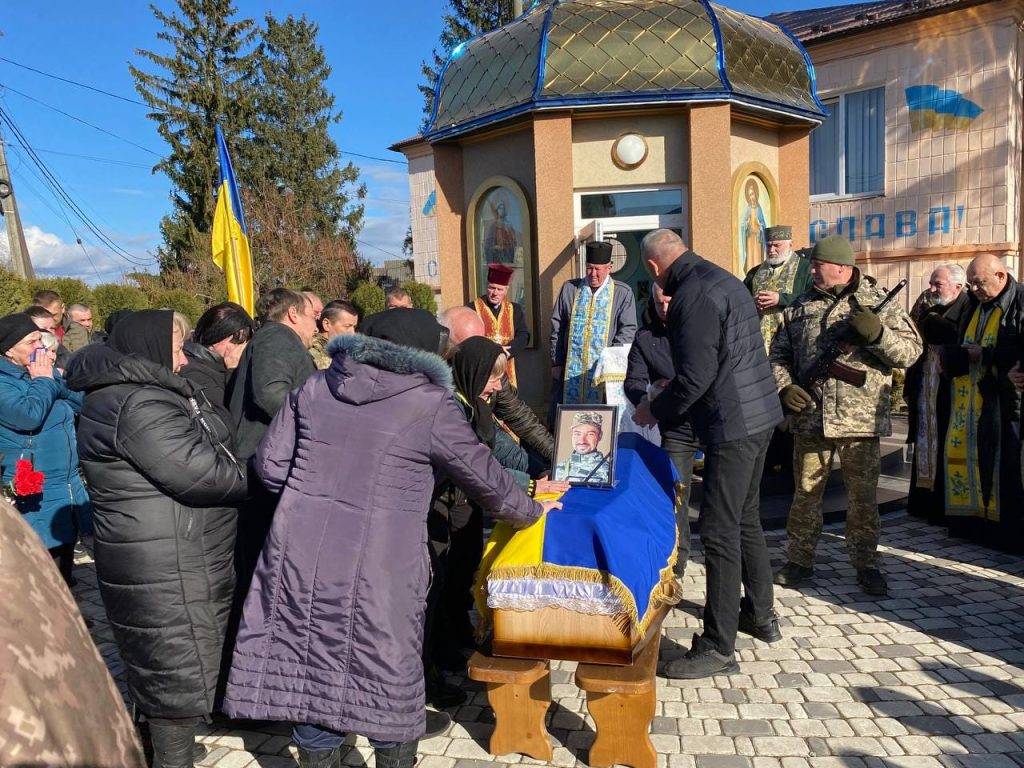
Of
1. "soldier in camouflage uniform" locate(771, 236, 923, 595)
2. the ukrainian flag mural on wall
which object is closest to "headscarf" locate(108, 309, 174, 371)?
"soldier in camouflage uniform" locate(771, 236, 923, 595)

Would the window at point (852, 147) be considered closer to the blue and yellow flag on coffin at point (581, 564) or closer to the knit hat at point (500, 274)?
the knit hat at point (500, 274)

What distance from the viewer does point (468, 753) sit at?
10.9 feet

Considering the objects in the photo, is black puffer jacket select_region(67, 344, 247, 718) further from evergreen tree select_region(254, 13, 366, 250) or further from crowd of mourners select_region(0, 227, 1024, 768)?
evergreen tree select_region(254, 13, 366, 250)

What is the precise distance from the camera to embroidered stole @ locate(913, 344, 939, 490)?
6.13m

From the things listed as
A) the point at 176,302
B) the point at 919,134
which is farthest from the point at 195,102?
the point at 919,134

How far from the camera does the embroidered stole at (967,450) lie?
18.7 feet

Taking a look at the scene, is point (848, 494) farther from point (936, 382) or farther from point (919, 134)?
point (919, 134)

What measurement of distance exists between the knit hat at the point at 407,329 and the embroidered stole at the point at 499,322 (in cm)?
419

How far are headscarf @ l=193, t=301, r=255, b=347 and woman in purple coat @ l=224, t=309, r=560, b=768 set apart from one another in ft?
5.10

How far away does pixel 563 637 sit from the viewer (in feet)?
10.4

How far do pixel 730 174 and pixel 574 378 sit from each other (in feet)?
8.30

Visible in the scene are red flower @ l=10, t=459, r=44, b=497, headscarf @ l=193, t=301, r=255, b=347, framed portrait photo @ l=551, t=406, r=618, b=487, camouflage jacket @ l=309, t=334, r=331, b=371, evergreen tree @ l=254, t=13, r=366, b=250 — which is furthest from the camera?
evergreen tree @ l=254, t=13, r=366, b=250

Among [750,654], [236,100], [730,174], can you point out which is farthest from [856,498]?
[236,100]

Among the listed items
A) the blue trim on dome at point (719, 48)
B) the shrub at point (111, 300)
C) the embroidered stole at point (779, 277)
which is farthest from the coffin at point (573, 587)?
the shrub at point (111, 300)
